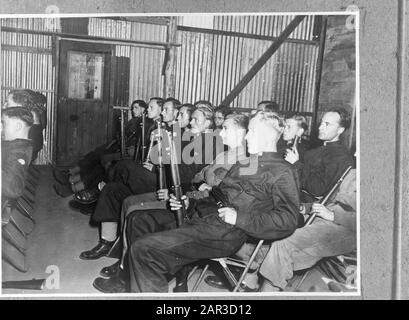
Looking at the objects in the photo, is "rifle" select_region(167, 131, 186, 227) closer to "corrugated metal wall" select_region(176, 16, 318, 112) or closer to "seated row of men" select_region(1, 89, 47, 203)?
"corrugated metal wall" select_region(176, 16, 318, 112)

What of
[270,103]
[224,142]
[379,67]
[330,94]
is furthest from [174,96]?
[379,67]

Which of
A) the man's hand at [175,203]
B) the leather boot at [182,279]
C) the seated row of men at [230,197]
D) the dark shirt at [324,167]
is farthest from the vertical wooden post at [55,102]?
the dark shirt at [324,167]

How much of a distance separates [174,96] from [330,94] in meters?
1.02

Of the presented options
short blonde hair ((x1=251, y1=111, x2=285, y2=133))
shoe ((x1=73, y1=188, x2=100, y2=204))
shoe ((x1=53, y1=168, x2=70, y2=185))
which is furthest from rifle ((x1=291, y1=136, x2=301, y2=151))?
shoe ((x1=53, y1=168, x2=70, y2=185))

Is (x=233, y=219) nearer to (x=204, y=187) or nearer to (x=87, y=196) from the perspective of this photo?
(x=204, y=187)

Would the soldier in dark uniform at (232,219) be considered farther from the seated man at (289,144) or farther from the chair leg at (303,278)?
the chair leg at (303,278)

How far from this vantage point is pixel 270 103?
262 cm

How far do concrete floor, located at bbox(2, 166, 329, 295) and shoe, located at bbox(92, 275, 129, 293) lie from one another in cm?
4

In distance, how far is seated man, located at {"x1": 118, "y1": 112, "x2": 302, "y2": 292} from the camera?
8.19 feet

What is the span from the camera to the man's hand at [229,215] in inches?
99.6

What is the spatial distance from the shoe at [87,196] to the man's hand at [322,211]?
1.42 meters

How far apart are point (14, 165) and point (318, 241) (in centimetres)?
203

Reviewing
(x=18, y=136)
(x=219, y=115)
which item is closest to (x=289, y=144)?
(x=219, y=115)
